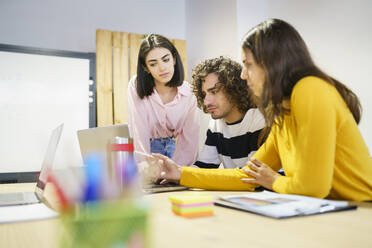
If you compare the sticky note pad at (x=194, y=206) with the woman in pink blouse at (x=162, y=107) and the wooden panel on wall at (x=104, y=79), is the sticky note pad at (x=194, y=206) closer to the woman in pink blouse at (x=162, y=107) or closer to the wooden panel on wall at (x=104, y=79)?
the woman in pink blouse at (x=162, y=107)

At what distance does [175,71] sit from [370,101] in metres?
1.30

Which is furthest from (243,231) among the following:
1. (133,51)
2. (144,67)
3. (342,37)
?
(133,51)

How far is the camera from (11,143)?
2709mm

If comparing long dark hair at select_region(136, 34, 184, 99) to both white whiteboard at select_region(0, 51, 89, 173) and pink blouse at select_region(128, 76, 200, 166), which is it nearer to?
pink blouse at select_region(128, 76, 200, 166)

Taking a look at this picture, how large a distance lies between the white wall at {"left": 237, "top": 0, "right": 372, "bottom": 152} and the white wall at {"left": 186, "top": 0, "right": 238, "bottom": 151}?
1.58 ft

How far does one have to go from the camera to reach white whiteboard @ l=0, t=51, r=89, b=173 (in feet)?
8.87

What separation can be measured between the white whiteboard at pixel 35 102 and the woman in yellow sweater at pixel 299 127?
6.01 feet

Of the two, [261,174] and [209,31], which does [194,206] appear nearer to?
[261,174]

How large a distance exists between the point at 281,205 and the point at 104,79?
2514mm

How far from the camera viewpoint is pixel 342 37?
250 centimetres

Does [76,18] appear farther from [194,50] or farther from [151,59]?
[151,59]

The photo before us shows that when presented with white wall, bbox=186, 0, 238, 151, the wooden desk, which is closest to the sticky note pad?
the wooden desk

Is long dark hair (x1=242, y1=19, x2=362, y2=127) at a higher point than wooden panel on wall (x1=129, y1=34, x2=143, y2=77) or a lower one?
lower

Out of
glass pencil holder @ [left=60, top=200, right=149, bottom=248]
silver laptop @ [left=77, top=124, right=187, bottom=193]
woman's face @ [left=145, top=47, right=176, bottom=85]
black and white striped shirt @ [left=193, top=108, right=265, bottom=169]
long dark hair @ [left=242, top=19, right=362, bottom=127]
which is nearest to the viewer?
glass pencil holder @ [left=60, top=200, right=149, bottom=248]
